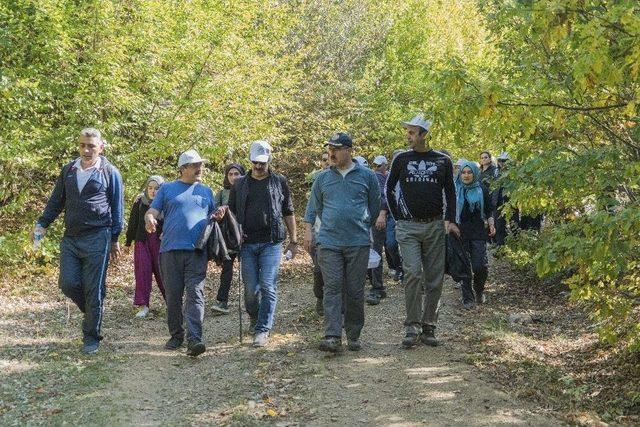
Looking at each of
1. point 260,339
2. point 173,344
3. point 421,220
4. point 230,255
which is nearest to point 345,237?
point 421,220

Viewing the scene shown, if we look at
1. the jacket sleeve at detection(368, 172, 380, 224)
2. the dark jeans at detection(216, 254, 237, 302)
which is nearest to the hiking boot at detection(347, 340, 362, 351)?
the jacket sleeve at detection(368, 172, 380, 224)

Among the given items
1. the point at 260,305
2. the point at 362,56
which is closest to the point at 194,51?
the point at 260,305

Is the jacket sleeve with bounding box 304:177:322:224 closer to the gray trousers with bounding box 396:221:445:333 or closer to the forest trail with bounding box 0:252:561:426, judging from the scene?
the gray trousers with bounding box 396:221:445:333

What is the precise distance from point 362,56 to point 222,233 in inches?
628

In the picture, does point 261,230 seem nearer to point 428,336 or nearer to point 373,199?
point 373,199

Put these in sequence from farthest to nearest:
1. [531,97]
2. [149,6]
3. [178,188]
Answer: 1. [149,6]
2. [178,188]
3. [531,97]

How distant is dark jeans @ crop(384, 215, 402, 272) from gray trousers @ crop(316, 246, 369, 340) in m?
4.05

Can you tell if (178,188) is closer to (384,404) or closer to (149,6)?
(384,404)

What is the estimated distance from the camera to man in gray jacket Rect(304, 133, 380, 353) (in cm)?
729

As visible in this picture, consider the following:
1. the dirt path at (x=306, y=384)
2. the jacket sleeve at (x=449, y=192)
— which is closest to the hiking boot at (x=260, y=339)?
the dirt path at (x=306, y=384)

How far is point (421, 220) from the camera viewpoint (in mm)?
7426

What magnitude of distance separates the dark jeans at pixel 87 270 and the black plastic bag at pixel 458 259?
472 cm

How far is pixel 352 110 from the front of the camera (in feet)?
67.7

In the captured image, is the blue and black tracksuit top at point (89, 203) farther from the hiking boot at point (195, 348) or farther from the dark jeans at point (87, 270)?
the hiking boot at point (195, 348)
